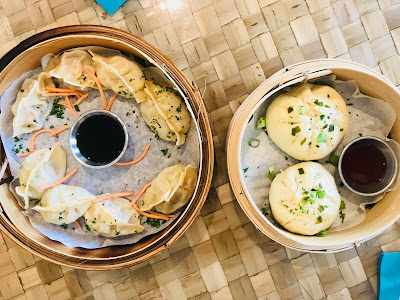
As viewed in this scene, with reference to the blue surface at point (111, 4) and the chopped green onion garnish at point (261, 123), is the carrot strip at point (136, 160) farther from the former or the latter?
the blue surface at point (111, 4)

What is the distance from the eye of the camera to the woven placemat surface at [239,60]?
191cm

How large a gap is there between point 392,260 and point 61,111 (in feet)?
5.28

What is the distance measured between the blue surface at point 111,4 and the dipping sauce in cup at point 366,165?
1173 millimetres

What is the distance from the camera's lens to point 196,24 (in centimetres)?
191

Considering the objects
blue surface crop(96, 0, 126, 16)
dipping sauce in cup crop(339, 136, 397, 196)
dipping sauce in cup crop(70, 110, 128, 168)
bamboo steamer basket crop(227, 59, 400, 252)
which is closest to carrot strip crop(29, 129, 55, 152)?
dipping sauce in cup crop(70, 110, 128, 168)

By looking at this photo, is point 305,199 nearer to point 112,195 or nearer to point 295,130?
point 295,130

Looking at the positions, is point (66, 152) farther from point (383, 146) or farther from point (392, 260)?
point (392, 260)

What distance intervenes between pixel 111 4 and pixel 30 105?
1.93ft

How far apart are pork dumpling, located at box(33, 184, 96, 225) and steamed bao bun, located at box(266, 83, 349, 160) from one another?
2.71 ft

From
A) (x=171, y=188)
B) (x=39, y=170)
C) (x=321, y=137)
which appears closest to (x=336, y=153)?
(x=321, y=137)

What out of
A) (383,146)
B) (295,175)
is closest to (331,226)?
(295,175)

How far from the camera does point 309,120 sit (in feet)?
5.31

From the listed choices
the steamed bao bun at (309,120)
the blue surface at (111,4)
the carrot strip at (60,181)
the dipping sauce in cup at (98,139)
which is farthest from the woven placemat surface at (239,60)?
the carrot strip at (60,181)

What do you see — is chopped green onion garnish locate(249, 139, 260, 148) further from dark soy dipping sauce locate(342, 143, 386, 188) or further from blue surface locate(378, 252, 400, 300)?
blue surface locate(378, 252, 400, 300)
